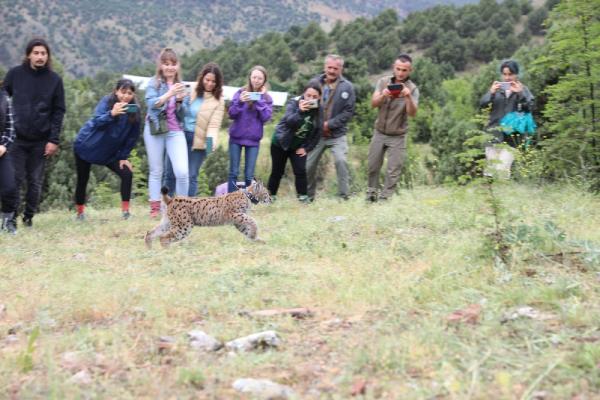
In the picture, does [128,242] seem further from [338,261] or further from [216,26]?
[216,26]

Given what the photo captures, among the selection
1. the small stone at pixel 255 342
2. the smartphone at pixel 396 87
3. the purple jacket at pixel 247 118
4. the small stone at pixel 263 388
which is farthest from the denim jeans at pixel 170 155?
the small stone at pixel 263 388

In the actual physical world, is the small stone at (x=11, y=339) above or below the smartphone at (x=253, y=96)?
below

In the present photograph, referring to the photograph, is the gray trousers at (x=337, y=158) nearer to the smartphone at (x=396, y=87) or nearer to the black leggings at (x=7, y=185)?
the smartphone at (x=396, y=87)

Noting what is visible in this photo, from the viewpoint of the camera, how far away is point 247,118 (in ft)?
34.0

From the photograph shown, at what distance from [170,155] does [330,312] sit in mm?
5178

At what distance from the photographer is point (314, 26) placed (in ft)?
172

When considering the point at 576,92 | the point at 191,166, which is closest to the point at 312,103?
the point at 191,166

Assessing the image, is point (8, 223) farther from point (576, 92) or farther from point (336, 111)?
point (576, 92)

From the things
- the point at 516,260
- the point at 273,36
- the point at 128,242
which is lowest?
the point at 128,242

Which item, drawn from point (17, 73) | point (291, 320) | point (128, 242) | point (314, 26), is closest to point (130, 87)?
point (17, 73)

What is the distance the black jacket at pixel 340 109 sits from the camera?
10.5 meters

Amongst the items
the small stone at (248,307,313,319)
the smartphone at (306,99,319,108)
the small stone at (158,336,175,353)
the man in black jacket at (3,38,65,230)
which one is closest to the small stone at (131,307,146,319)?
the small stone at (158,336,175,353)

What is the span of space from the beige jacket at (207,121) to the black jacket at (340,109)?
5.15 ft

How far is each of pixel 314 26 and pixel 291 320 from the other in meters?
49.4
